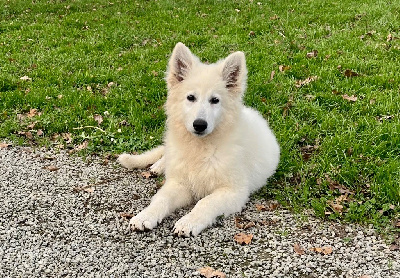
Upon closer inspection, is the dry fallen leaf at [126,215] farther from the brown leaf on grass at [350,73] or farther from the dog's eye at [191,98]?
the brown leaf on grass at [350,73]

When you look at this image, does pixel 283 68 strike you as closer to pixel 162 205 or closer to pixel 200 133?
pixel 200 133

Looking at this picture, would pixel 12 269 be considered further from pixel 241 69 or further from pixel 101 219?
→ pixel 241 69

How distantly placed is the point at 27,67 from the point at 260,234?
22.6 feet

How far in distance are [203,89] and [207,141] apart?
55 centimetres

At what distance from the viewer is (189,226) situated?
398 centimetres

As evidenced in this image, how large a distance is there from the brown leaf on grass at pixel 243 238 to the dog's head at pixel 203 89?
1023 millimetres

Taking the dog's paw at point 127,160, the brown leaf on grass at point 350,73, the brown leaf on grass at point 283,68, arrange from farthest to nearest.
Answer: the brown leaf on grass at point 283,68 < the brown leaf on grass at point 350,73 < the dog's paw at point 127,160

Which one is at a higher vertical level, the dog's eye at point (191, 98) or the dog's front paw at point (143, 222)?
the dog's eye at point (191, 98)

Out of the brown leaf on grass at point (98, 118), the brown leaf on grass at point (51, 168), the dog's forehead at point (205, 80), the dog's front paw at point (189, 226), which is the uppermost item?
the dog's forehead at point (205, 80)

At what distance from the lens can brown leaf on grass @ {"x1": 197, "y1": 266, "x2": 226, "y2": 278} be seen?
3.47 meters

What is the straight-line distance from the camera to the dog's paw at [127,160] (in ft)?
17.9

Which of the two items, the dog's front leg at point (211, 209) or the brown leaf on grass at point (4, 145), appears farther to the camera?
the brown leaf on grass at point (4, 145)

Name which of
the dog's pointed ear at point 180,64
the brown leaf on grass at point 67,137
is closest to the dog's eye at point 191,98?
the dog's pointed ear at point 180,64

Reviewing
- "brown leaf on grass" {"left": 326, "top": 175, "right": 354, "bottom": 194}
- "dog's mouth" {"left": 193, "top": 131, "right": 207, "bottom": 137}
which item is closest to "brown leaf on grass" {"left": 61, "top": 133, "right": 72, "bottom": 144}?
"dog's mouth" {"left": 193, "top": 131, "right": 207, "bottom": 137}
